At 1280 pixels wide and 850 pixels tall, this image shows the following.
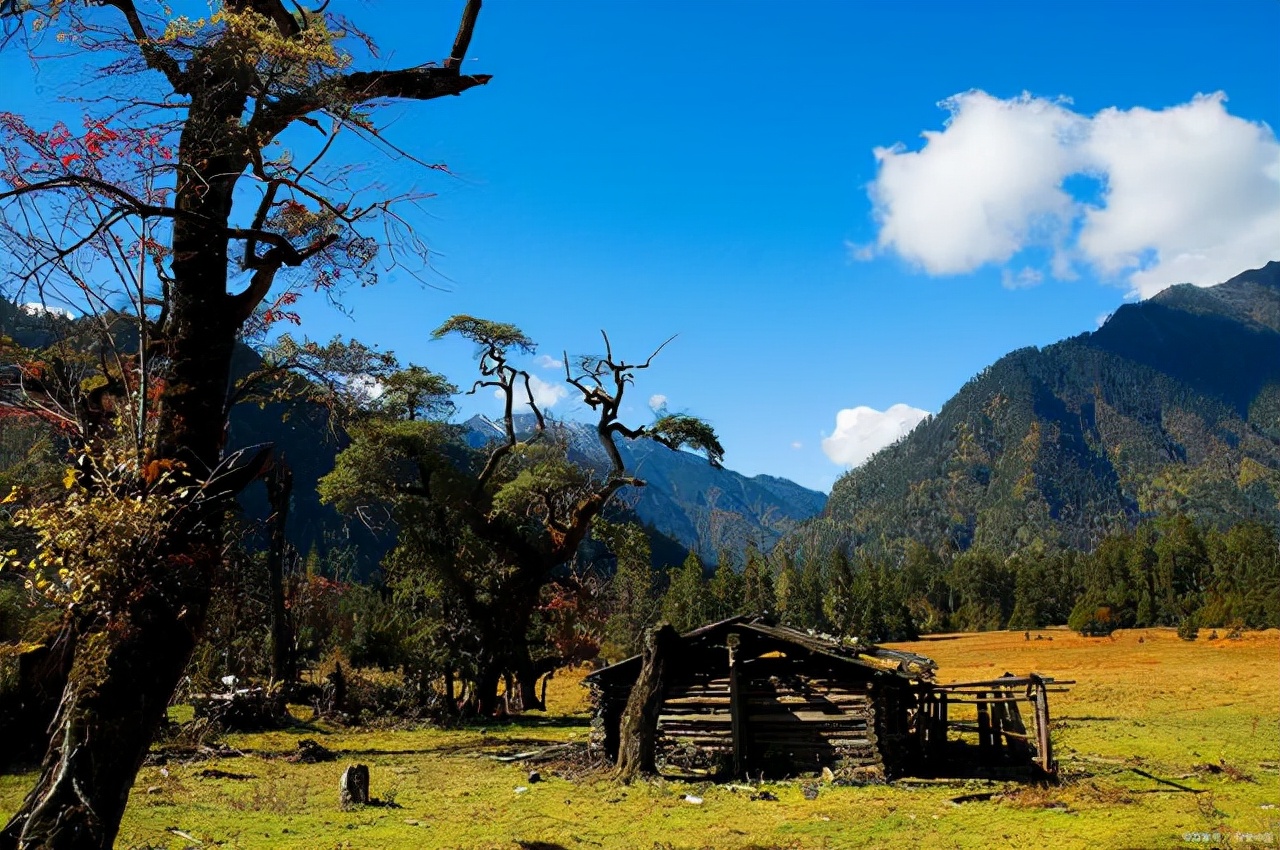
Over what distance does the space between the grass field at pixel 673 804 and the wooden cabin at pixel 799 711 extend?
150 cm

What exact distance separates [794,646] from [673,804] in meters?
4.93

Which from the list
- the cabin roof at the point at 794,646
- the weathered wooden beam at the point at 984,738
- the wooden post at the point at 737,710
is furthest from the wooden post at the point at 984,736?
the wooden post at the point at 737,710

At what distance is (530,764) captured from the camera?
2117 centimetres

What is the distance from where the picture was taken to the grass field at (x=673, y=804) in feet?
41.3

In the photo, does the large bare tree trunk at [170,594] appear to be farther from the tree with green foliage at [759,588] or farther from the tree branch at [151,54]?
the tree with green foliage at [759,588]

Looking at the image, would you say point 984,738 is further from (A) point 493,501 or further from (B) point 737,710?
(A) point 493,501

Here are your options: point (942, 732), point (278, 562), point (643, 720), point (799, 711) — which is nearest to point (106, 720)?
point (643, 720)

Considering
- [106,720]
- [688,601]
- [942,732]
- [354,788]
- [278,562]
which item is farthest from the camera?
[688,601]

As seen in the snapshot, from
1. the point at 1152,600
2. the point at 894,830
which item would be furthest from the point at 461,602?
the point at 1152,600

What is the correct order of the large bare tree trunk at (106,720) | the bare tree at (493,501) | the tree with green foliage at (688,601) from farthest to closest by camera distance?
the tree with green foliage at (688,601)
the bare tree at (493,501)
the large bare tree trunk at (106,720)

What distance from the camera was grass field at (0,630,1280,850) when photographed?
495 inches

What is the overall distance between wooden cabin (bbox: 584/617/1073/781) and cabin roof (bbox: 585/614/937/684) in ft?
0.11

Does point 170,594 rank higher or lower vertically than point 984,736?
higher

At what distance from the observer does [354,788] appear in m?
15.2
